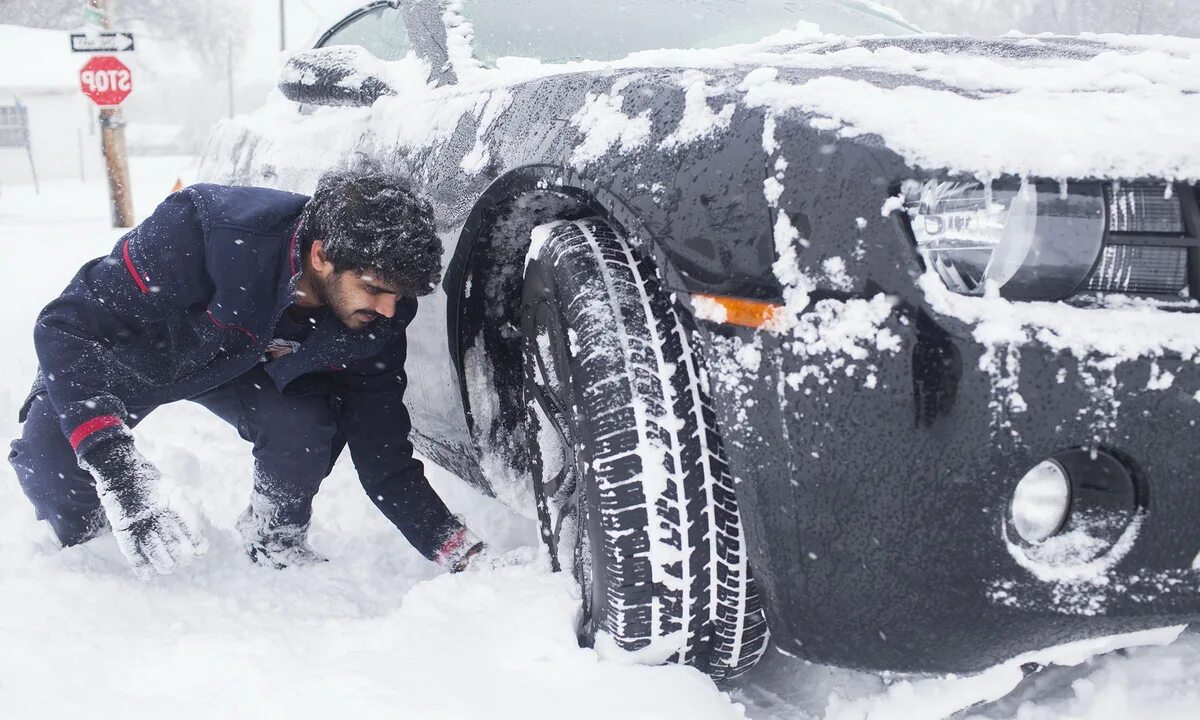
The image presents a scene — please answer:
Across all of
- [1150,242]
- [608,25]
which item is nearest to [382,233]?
[608,25]

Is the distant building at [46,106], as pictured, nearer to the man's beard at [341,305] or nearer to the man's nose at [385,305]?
the man's beard at [341,305]

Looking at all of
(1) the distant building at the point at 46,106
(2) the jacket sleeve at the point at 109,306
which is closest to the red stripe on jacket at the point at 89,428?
(2) the jacket sleeve at the point at 109,306

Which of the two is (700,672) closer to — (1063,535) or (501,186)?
(1063,535)

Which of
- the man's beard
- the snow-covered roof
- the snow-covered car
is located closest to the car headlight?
the snow-covered car

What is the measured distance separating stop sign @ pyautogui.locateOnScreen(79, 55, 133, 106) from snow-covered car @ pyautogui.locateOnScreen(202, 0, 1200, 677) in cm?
1048

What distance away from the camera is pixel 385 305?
1.86 metres

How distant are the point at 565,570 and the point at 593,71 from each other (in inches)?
35.0

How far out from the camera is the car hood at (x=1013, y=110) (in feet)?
3.60

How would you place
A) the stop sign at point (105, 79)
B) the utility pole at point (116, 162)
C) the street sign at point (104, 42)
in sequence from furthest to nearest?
the utility pole at point (116, 162) < the stop sign at point (105, 79) < the street sign at point (104, 42)

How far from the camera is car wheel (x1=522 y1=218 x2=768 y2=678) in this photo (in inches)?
54.7

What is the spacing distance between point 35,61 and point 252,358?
35.0 meters

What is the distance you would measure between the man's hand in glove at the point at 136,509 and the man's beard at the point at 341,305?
47 centimetres

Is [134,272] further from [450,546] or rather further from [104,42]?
[104,42]

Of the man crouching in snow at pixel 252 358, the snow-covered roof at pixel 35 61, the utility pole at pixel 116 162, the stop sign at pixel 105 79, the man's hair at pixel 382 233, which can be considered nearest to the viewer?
the man's hair at pixel 382 233
